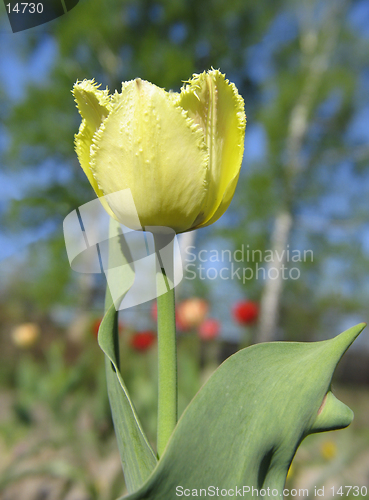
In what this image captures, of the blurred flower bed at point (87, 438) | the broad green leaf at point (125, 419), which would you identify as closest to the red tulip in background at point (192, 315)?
the blurred flower bed at point (87, 438)

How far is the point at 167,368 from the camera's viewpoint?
4.7 inches

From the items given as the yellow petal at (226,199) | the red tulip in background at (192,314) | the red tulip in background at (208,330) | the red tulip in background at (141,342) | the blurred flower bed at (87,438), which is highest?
the yellow petal at (226,199)

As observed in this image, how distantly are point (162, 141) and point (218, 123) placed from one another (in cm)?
3

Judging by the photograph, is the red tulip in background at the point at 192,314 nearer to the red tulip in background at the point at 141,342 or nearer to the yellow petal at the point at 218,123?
the red tulip in background at the point at 141,342

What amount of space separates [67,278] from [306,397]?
2.24 meters

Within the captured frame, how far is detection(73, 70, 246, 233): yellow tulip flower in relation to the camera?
0.12 meters

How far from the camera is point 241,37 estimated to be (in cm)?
232

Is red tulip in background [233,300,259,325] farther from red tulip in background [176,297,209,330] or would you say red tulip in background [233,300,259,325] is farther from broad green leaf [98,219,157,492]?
broad green leaf [98,219,157,492]

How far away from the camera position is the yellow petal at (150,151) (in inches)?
4.6

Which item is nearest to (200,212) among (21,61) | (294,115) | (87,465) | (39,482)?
(87,465)

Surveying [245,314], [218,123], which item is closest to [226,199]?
[218,123]

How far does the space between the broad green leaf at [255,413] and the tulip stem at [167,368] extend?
2 centimetres

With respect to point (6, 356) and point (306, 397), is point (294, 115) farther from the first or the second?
point (306, 397)

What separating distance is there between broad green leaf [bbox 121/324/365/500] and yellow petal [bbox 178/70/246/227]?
0.18 feet
